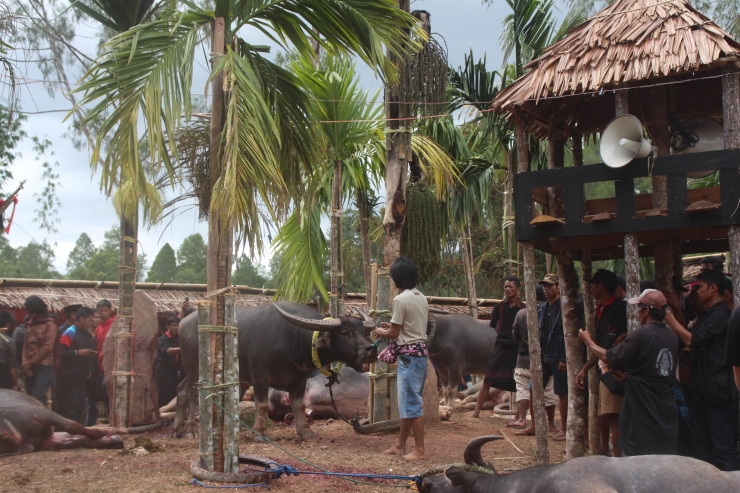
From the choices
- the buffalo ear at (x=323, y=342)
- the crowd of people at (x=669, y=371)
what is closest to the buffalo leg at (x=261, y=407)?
the buffalo ear at (x=323, y=342)

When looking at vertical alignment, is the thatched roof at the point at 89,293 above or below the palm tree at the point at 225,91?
below

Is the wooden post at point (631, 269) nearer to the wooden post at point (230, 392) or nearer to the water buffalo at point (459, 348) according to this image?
the wooden post at point (230, 392)

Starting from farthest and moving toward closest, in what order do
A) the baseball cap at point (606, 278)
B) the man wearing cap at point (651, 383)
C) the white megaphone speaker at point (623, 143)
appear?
1. the baseball cap at point (606, 278)
2. the white megaphone speaker at point (623, 143)
3. the man wearing cap at point (651, 383)

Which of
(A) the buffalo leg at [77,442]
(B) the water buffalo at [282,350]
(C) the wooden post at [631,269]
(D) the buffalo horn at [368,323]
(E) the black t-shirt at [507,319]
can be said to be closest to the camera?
(C) the wooden post at [631,269]

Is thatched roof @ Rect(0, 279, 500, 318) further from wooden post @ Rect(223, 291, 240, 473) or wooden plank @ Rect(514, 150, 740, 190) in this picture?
wooden plank @ Rect(514, 150, 740, 190)

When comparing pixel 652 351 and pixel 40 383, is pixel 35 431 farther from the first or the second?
pixel 652 351

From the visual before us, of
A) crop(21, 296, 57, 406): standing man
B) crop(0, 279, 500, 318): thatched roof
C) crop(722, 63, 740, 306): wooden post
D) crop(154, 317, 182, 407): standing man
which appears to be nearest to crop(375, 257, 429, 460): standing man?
crop(722, 63, 740, 306): wooden post

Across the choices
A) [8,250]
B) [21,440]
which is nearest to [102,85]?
[21,440]

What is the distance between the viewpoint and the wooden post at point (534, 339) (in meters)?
6.92

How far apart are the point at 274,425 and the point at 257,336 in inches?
61.3

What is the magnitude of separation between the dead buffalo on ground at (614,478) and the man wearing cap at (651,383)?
1.38 m

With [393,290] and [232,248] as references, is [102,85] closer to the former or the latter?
[232,248]

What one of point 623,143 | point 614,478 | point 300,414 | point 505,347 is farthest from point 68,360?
point 614,478

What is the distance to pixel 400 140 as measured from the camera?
30.6ft
